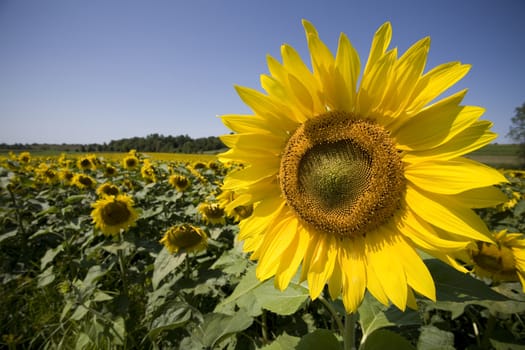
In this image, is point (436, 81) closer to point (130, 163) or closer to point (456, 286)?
point (456, 286)

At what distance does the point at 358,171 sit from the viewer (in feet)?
3.99

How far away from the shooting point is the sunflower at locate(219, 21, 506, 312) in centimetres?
99

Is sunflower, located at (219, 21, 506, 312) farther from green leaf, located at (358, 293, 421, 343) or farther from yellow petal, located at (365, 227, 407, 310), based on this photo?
green leaf, located at (358, 293, 421, 343)

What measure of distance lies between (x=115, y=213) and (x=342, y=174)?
3.98 meters

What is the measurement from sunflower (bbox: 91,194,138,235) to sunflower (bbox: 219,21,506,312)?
3502 mm

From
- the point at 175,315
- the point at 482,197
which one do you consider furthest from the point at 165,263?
the point at 482,197

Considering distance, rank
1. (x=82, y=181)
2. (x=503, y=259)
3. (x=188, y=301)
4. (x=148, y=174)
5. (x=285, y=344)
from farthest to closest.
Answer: (x=148, y=174)
(x=82, y=181)
(x=188, y=301)
(x=503, y=259)
(x=285, y=344)

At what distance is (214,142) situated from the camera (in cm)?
3850

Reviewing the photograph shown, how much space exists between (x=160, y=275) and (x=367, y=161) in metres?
2.45

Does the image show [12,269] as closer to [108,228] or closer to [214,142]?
[108,228]

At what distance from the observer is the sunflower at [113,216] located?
4180 millimetres

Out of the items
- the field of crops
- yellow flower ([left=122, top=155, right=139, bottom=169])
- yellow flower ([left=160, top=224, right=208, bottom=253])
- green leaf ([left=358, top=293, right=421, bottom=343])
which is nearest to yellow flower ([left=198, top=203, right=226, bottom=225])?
the field of crops

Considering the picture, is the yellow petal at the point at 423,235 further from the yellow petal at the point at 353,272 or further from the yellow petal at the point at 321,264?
the yellow petal at the point at 321,264

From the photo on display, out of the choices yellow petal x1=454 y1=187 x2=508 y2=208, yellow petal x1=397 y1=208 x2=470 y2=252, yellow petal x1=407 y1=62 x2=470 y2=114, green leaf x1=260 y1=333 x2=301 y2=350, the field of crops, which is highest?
yellow petal x1=407 y1=62 x2=470 y2=114
